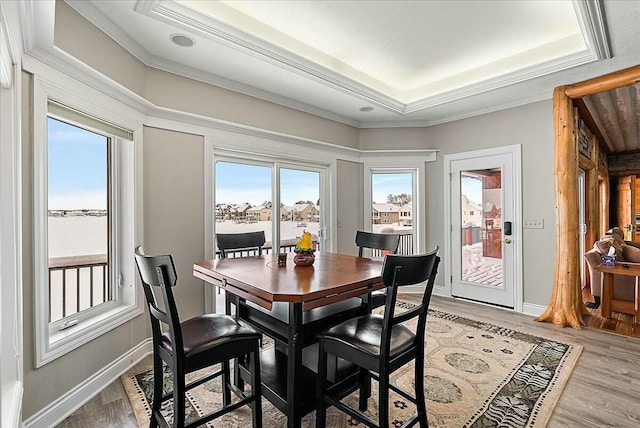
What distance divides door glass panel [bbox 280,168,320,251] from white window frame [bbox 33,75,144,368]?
1.77m

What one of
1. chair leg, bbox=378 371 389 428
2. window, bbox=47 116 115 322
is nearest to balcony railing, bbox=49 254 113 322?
window, bbox=47 116 115 322

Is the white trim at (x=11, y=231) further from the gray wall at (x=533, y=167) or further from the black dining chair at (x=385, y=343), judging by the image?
the gray wall at (x=533, y=167)

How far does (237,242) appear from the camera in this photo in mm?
3037

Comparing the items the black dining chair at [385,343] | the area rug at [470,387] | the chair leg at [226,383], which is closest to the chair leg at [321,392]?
the black dining chair at [385,343]

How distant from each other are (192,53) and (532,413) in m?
3.65

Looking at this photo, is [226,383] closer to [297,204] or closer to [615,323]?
[297,204]

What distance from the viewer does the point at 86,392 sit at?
2127mm

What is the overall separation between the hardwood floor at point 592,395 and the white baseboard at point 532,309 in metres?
0.55

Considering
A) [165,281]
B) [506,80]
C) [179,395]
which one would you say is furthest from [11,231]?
[506,80]

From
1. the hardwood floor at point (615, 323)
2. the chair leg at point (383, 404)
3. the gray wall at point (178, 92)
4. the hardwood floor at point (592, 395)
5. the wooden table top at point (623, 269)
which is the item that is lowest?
the hardwood floor at point (592, 395)

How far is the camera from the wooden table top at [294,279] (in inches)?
62.7

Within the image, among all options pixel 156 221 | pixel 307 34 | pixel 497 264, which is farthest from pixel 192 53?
pixel 497 264

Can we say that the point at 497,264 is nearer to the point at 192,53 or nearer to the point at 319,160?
the point at 319,160

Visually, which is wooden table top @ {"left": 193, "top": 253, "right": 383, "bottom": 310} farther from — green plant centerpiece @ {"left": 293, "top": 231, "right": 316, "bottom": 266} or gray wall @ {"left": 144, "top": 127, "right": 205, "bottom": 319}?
gray wall @ {"left": 144, "top": 127, "right": 205, "bottom": 319}
